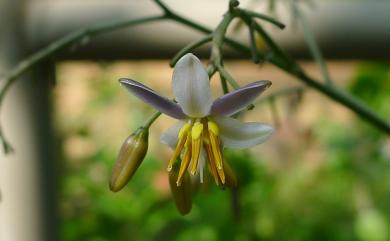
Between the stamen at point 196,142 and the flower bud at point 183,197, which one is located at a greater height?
the stamen at point 196,142

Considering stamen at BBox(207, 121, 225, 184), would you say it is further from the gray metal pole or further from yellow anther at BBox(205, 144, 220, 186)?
the gray metal pole

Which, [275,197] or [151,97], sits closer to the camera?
[151,97]

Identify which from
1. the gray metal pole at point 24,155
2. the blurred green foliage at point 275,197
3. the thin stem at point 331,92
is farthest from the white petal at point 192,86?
the gray metal pole at point 24,155

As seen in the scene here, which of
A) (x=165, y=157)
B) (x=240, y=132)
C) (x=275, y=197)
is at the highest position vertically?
(x=240, y=132)

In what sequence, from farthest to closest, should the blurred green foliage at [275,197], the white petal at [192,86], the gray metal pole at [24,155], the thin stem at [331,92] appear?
the gray metal pole at [24,155] → the blurred green foliage at [275,197] → the thin stem at [331,92] → the white petal at [192,86]

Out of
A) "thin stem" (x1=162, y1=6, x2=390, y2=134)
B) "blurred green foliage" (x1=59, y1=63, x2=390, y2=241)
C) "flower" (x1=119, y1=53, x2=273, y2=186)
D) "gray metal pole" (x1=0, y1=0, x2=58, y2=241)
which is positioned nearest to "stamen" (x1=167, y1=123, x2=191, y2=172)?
"flower" (x1=119, y1=53, x2=273, y2=186)

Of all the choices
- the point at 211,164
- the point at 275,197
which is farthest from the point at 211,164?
the point at 275,197

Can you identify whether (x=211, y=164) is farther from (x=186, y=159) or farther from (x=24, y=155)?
(x=24, y=155)

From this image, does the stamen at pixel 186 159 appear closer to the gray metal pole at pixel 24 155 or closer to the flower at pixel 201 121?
the flower at pixel 201 121
